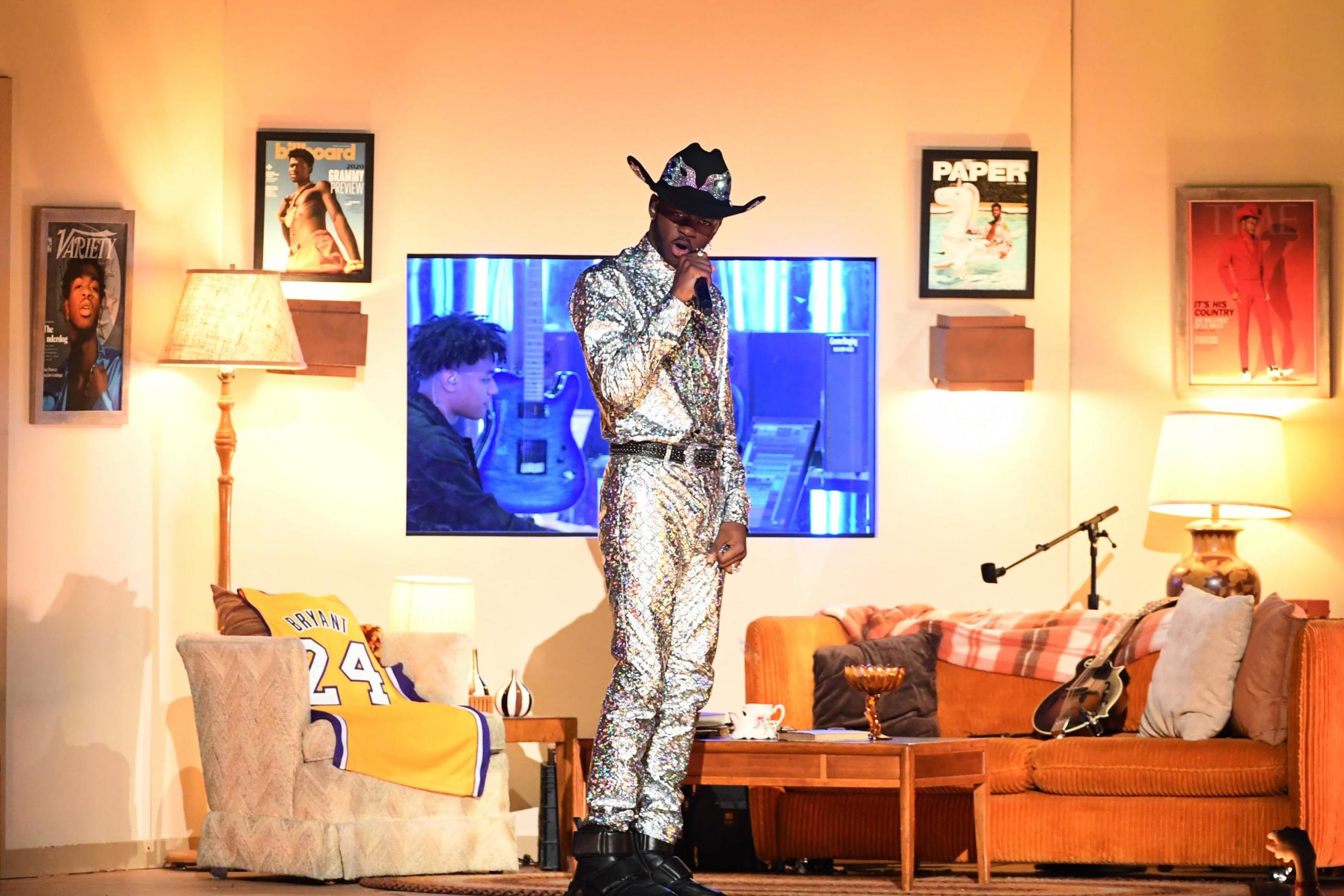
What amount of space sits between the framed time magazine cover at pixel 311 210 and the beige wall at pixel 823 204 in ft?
0.21

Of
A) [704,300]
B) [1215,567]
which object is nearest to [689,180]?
[704,300]

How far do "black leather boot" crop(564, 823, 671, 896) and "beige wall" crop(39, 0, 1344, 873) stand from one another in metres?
2.48

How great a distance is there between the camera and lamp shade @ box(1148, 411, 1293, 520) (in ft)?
20.5

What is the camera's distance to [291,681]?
5164 mm

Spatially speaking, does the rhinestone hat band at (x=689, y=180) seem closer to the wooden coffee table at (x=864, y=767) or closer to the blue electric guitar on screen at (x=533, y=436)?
the wooden coffee table at (x=864, y=767)

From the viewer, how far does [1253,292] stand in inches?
261

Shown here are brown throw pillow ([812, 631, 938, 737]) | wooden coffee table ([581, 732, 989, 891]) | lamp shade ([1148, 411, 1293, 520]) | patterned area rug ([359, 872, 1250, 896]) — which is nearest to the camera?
patterned area rug ([359, 872, 1250, 896])

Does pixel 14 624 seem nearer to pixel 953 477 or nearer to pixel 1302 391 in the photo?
pixel 953 477

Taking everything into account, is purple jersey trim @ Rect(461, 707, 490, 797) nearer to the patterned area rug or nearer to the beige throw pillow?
the patterned area rug

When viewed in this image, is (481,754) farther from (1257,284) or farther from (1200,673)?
(1257,284)

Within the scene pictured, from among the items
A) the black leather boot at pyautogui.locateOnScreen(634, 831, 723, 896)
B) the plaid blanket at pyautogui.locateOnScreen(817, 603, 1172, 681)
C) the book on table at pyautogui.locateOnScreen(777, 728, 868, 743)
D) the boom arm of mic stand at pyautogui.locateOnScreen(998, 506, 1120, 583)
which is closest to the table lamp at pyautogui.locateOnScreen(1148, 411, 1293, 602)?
the boom arm of mic stand at pyautogui.locateOnScreen(998, 506, 1120, 583)

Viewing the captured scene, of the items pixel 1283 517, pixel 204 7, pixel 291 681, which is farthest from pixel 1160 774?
pixel 204 7

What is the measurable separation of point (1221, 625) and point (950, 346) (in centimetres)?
149

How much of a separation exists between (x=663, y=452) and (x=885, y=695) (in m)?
2.10
